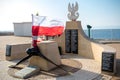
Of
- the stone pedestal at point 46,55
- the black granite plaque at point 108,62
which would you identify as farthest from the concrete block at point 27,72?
the black granite plaque at point 108,62

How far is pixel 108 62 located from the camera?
6.90m

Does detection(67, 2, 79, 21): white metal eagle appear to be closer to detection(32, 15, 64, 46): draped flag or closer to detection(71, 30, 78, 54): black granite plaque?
detection(71, 30, 78, 54): black granite plaque

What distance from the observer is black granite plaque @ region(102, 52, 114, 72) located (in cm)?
684

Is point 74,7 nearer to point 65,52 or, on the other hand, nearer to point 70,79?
point 65,52

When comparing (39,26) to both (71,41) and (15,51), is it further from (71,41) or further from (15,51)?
(71,41)

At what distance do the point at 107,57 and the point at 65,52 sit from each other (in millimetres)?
4651

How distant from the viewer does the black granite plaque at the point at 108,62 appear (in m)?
6.84

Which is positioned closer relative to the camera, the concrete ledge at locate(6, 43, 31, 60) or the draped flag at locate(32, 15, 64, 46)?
the draped flag at locate(32, 15, 64, 46)

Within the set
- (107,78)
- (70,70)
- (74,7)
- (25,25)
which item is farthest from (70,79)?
(25,25)

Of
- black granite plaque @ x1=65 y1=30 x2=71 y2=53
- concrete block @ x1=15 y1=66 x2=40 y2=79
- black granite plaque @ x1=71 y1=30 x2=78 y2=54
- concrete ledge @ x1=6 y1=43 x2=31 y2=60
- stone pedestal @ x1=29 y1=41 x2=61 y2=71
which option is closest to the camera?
concrete block @ x1=15 y1=66 x2=40 y2=79

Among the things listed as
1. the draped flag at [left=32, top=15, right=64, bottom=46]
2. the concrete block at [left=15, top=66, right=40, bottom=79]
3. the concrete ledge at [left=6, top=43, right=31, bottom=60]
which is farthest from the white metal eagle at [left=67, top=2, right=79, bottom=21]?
the concrete block at [left=15, top=66, right=40, bottom=79]

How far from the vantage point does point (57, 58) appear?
803 centimetres

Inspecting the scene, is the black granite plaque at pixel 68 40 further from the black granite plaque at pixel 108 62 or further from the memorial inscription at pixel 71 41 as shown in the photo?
the black granite plaque at pixel 108 62

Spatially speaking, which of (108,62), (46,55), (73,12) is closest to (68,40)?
(73,12)
